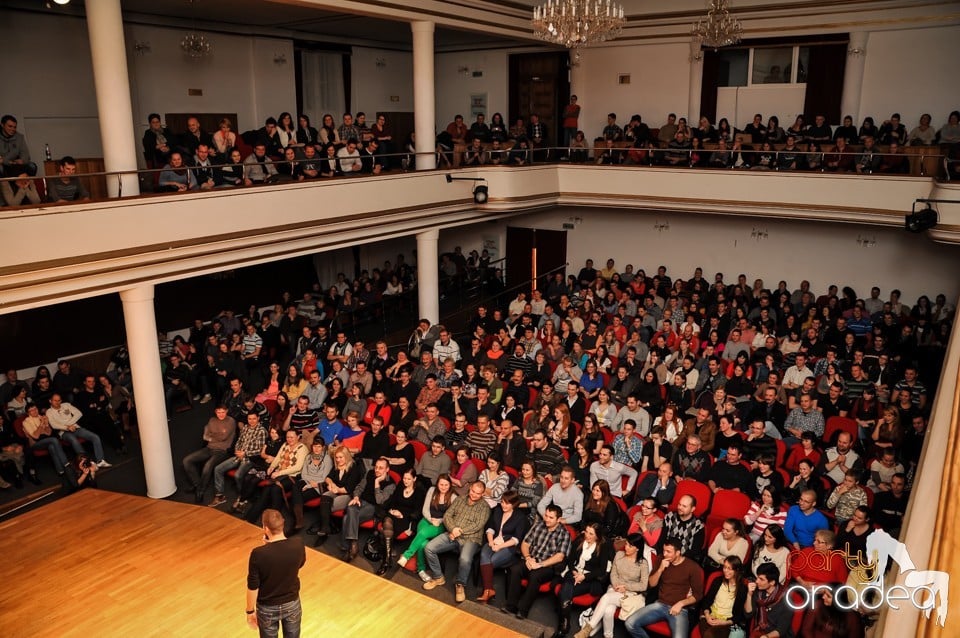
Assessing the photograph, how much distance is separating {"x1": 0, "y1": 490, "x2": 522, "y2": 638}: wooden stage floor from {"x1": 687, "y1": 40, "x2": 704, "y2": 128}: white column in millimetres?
11187

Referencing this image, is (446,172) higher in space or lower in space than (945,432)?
higher

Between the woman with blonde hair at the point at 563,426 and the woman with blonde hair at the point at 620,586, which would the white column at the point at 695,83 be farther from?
the woman with blonde hair at the point at 620,586

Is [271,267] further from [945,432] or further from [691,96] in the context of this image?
[945,432]

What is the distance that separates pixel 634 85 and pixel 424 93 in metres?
5.33

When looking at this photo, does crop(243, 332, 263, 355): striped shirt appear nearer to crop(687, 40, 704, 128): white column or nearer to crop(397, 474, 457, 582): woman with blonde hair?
crop(397, 474, 457, 582): woman with blonde hair

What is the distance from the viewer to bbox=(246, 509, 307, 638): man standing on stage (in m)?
4.75

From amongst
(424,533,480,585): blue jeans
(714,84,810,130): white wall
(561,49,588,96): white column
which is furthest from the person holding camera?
(714,84,810,130): white wall

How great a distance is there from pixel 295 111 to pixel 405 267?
3920 mm

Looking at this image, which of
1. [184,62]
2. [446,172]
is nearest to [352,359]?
[446,172]

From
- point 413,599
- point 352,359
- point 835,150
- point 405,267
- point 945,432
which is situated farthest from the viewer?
point 405,267

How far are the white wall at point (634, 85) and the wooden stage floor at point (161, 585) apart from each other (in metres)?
11.3

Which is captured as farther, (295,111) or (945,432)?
A: (295,111)

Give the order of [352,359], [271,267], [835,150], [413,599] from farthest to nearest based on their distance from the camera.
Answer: [271,267] < [835,150] < [352,359] < [413,599]

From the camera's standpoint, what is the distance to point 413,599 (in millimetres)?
6574
